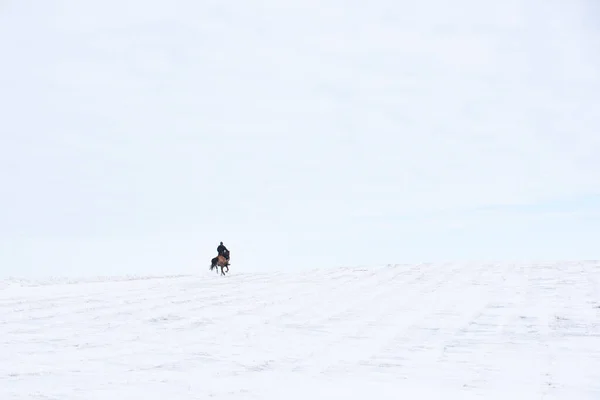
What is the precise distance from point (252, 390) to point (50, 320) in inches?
288

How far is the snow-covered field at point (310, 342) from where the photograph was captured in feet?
25.0

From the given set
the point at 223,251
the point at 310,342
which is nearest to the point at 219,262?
the point at 223,251

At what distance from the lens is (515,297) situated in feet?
52.4

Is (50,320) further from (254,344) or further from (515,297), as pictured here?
(515,297)

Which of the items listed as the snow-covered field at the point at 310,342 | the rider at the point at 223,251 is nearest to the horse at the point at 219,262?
the rider at the point at 223,251

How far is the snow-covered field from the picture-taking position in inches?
300

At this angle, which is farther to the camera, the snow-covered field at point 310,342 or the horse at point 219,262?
the horse at point 219,262

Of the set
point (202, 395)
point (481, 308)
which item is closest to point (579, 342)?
point (481, 308)

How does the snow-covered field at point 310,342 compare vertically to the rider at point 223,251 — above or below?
below

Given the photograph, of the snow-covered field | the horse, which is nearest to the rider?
the horse

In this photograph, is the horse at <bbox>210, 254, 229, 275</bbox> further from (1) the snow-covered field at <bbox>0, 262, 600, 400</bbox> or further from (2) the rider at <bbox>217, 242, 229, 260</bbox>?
(1) the snow-covered field at <bbox>0, 262, 600, 400</bbox>

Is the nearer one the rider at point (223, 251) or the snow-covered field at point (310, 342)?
the snow-covered field at point (310, 342)

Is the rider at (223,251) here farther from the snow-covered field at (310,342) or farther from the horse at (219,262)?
the snow-covered field at (310,342)

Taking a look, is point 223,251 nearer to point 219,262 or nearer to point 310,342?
point 219,262
